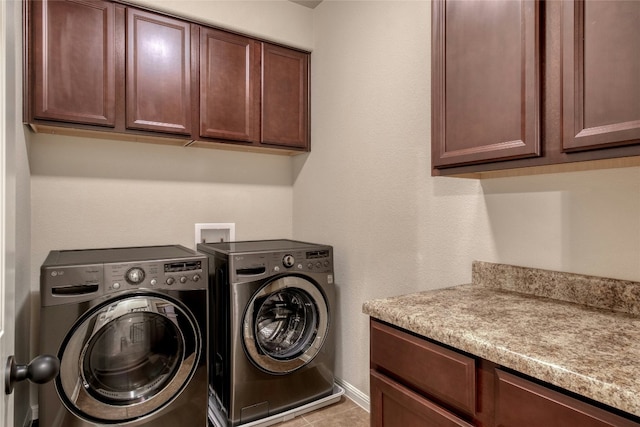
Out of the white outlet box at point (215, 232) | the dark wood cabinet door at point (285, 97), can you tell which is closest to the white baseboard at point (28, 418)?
the white outlet box at point (215, 232)

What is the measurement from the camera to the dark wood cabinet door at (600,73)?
943 mm

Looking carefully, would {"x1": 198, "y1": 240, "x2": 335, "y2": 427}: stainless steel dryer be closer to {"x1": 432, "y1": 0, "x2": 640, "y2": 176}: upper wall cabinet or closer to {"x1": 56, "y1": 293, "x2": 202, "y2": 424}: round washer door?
{"x1": 56, "y1": 293, "x2": 202, "y2": 424}: round washer door

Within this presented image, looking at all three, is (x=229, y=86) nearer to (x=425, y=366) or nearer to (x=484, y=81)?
(x=484, y=81)

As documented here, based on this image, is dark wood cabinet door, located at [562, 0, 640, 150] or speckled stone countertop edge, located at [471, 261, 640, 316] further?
speckled stone countertop edge, located at [471, 261, 640, 316]

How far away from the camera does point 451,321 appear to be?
44.3 inches

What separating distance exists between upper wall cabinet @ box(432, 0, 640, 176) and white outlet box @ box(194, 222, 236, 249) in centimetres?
177

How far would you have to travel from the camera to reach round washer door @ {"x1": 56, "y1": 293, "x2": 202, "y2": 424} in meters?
1.68

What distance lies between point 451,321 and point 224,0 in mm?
2401

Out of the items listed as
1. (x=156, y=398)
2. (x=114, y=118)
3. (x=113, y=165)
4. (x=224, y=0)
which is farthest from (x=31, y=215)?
(x=224, y=0)

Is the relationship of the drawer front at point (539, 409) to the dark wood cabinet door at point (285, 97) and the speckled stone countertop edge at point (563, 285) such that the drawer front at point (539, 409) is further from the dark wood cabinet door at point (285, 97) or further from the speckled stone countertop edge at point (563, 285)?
the dark wood cabinet door at point (285, 97)

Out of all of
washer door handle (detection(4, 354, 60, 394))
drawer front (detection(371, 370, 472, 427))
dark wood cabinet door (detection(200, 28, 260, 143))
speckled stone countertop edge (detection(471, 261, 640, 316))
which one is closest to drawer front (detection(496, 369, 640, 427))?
drawer front (detection(371, 370, 472, 427))

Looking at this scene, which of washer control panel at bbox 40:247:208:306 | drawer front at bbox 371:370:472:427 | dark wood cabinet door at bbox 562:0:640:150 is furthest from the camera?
washer control panel at bbox 40:247:208:306

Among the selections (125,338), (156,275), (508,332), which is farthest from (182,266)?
(508,332)

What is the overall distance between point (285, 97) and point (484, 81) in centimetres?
169
